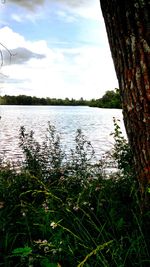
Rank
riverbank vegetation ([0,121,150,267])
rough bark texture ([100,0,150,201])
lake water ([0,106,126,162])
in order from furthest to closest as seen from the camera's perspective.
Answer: lake water ([0,106,126,162]) < rough bark texture ([100,0,150,201]) < riverbank vegetation ([0,121,150,267])

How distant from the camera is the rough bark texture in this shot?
9.11 ft

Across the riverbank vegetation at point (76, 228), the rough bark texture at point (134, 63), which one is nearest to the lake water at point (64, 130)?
the riverbank vegetation at point (76, 228)

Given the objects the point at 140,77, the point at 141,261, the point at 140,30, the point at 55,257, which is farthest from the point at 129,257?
the point at 140,30

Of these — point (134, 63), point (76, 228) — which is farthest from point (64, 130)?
point (134, 63)

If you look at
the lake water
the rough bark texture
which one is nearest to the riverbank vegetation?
the rough bark texture

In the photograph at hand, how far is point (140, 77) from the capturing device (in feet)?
9.23

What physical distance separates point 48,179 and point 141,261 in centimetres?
367

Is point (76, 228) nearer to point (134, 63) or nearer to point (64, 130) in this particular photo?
point (134, 63)

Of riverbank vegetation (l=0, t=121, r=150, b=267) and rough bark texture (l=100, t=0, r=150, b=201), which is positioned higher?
rough bark texture (l=100, t=0, r=150, b=201)

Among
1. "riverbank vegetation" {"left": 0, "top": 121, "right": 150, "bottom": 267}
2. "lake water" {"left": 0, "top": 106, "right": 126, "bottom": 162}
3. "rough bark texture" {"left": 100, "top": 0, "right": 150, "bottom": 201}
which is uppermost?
"rough bark texture" {"left": 100, "top": 0, "right": 150, "bottom": 201}

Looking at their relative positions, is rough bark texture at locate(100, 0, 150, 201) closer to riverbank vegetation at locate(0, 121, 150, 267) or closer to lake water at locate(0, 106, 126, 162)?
riverbank vegetation at locate(0, 121, 150, 267)

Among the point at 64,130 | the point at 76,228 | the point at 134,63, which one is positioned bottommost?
the point at 64,130

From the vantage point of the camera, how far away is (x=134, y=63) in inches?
111

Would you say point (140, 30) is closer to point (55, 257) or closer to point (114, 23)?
point (114, 23)
